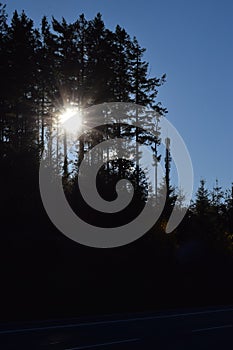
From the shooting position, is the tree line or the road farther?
the tree line

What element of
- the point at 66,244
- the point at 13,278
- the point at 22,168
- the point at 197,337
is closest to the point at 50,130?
the point at 22,168

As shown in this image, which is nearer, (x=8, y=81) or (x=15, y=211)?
(x=15, y=211)

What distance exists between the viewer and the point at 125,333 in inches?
654

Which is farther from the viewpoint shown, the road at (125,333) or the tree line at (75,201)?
the tree line at (75,201)

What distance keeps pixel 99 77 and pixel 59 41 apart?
442 centimetres

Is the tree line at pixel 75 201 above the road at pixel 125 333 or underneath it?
above

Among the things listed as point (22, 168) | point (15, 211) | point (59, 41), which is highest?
point (59, 41)

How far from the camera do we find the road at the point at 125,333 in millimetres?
13984

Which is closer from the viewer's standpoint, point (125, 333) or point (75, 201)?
point (125, 333)

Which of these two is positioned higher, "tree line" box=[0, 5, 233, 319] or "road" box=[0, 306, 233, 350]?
"tree line" box=[0, 5, 233, 319]

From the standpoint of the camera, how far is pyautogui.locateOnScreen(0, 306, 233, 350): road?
45.9 ft

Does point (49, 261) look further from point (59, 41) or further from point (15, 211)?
point (59, 41)

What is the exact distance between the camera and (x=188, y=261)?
3519 centimetres

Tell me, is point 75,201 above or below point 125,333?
above
